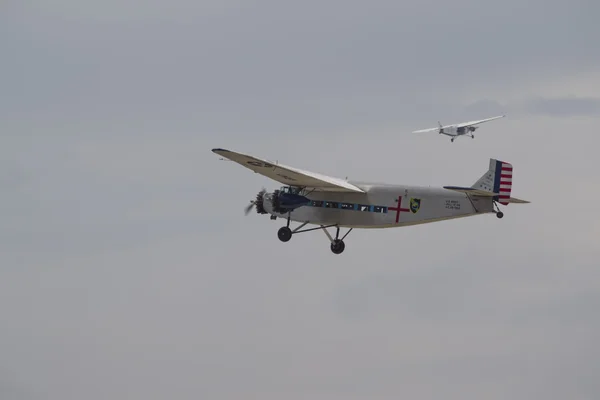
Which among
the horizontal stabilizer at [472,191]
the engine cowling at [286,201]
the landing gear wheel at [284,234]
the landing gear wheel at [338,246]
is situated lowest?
the landing gear wheel at [338,246]

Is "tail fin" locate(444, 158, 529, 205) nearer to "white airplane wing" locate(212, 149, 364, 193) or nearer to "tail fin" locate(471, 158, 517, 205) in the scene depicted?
"tail fin" locate(471, 158, 517, 205)

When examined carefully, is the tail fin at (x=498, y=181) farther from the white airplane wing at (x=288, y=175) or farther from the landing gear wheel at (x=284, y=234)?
the landing gear wheel at (x=284, y=234)

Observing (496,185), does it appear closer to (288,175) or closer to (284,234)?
(288,175)

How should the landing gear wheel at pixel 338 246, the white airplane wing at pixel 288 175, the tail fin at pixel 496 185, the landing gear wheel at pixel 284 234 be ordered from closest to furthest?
the white airplane wing at pixel 288 175, the tail fin at pixel 496 185, the landing gear wheel at pixel 284 234, the landing gear wheel at pixel 338 246

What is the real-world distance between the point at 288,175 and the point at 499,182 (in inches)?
418

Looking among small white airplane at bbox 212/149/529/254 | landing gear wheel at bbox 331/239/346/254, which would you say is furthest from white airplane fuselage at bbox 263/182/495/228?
landing gear wheel at bbox 331/239/346/254

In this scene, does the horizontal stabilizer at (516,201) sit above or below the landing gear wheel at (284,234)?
above

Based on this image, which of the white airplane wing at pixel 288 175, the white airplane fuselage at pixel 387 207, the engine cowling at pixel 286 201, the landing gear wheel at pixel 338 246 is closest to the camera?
the white airplane wing at pixel 288 175

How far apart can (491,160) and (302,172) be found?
9603mm

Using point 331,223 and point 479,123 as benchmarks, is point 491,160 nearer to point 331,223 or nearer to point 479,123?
point 331,223

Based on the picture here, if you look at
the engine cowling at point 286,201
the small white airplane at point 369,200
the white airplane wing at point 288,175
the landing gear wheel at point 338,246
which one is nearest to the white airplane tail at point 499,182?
the small white airplane at point 369,200

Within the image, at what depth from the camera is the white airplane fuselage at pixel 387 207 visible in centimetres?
5579

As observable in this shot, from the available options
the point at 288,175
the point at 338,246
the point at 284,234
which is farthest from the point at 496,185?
the point at 284,234

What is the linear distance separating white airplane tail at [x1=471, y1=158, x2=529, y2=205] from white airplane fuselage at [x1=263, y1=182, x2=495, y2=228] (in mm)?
828
